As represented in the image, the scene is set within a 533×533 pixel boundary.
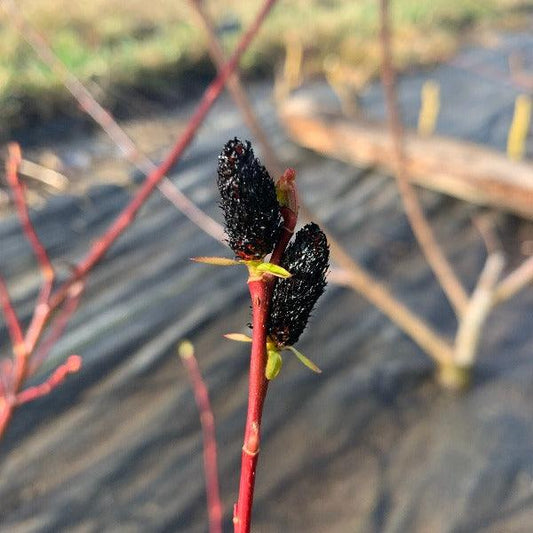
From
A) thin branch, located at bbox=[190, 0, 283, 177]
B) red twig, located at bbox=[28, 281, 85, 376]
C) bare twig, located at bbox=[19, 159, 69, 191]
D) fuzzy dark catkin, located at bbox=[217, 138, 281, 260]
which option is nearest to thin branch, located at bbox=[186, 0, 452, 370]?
thin branch, located at bbox=[190, 0, 283, 177]

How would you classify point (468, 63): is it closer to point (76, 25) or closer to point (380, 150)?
point (380, 150)

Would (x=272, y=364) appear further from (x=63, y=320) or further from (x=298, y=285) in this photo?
(x=63, y=320)

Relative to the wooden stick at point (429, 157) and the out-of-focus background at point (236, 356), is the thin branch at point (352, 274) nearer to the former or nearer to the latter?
the out-of-focus background at point (236, 356)

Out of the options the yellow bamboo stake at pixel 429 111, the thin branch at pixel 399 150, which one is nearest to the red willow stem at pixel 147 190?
the thin branch at pixel 399 150

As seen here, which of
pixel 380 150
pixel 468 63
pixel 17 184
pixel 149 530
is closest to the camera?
pixel 17 184

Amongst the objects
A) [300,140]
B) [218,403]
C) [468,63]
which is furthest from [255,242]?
[468,63]

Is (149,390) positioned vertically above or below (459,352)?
above

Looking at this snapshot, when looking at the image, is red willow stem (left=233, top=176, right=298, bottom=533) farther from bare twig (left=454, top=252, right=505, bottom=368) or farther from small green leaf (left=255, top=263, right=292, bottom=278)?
bare twig (left=454, top=252, right=505, bottom=368)
